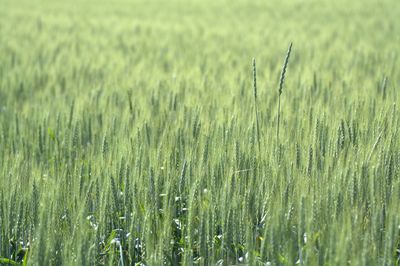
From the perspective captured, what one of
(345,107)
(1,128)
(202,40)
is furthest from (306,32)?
(1,128)

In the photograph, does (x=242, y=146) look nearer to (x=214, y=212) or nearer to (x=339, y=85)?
(x=214, y=212)

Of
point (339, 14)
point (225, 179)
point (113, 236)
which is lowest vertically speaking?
point (113, 236)

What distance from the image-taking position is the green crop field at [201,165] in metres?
1.62

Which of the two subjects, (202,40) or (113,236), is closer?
(113,236)

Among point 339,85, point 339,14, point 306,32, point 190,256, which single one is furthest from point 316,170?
point 339,14

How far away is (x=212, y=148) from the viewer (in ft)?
7.15

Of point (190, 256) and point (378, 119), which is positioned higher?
point (378, 119)

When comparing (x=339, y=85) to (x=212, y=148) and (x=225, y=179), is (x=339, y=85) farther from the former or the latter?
(x=225, y=179)

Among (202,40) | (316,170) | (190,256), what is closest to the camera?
(190,256)

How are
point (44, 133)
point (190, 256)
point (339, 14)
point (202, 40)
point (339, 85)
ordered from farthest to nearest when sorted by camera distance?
point (339, 14) < point (202, 40) < point (339, 85) < point (44, 133) < point (190, 256)

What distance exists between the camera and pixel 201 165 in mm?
1989

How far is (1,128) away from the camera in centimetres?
289

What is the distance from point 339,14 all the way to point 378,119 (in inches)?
326

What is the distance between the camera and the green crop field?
1623 mm
